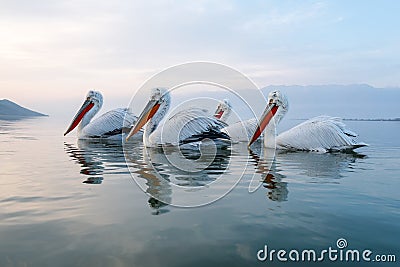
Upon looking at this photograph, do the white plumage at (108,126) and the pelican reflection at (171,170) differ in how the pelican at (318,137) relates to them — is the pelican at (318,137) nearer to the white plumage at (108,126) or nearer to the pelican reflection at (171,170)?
the pelican reflection at (171,170)

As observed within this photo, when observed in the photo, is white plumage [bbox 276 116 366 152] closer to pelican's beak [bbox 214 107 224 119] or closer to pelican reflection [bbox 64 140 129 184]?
pelican reflection [bbox 64 140 129 184]

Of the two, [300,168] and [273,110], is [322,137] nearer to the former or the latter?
[273,110]

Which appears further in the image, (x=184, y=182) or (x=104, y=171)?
(x=104, y=171)

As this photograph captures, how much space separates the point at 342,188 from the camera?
13.3 ft

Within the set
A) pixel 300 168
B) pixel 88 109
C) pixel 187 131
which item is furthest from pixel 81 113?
pixel 300 168

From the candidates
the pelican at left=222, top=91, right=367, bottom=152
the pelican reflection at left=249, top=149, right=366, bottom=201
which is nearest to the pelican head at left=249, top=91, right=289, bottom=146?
the pelican at left=222, top=91, right=367, bottom=152

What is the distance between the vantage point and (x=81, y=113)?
11141 millimetres

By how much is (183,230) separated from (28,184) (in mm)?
2455

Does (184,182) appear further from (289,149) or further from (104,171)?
(289,149)

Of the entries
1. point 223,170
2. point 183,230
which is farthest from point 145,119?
point 183,230

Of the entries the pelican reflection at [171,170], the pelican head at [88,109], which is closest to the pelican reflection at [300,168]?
the pelican reflection at [171,170]

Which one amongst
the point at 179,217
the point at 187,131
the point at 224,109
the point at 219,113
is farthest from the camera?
the point at 219,113

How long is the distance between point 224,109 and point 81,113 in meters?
4.75

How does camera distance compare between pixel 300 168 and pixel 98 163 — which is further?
pixel 98 163
